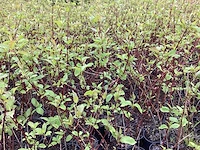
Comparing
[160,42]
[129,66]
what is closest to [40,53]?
[129,66]

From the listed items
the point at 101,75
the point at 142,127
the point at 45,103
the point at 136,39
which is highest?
the point at 136,39

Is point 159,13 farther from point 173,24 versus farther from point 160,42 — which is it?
point 160,42

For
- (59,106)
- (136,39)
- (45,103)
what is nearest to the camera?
(59,106)

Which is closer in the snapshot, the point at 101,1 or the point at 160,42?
the point at 160,42

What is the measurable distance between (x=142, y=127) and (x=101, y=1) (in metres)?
1.78

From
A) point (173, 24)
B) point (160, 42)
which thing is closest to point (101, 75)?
point (160, 42)

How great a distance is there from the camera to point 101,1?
2.68 metres

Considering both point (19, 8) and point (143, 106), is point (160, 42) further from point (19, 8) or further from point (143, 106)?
point (19, 8)

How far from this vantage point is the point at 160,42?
1.57 m

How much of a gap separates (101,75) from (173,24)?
81cm

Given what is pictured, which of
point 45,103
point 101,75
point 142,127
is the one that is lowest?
point 142,127

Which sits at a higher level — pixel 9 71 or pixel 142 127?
pixel 9 71

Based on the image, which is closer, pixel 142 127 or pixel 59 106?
pixel 59 106

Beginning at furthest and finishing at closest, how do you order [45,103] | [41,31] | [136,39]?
[41,31], [136,39], [45,103]
